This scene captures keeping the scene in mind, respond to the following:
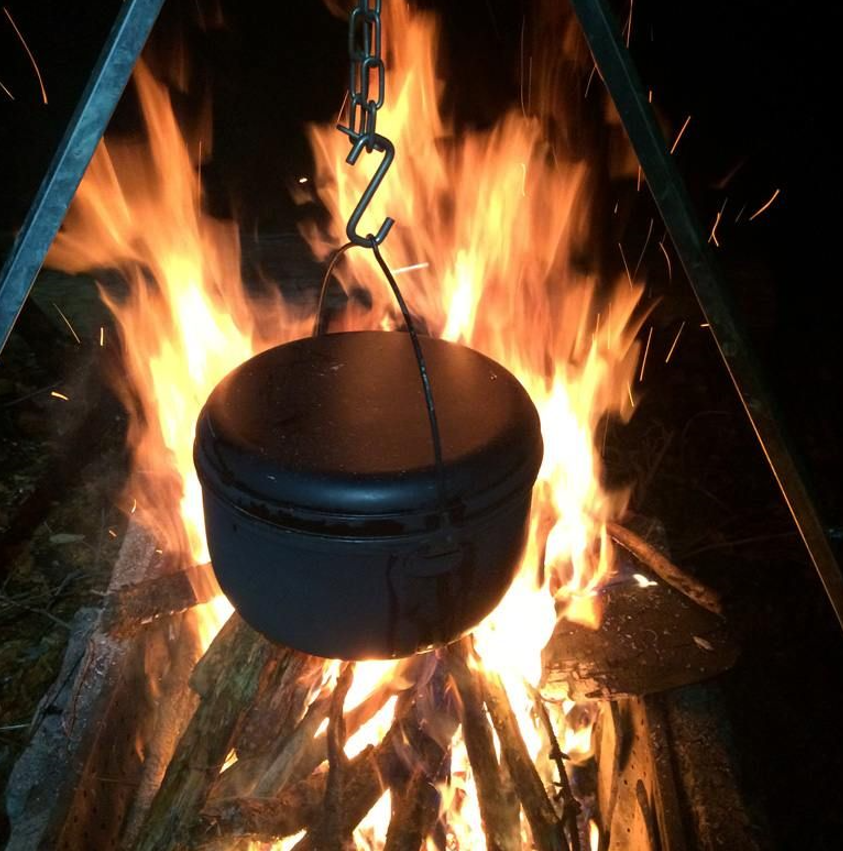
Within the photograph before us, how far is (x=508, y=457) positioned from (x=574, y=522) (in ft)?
3.70

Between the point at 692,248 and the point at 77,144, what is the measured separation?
116 centimetres

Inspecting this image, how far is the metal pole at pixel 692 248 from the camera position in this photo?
132 cm

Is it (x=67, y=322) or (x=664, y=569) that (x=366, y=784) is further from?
(x=67, y=322)

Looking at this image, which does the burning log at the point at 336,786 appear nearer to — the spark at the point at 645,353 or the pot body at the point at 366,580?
the pot body at the point at 366,580

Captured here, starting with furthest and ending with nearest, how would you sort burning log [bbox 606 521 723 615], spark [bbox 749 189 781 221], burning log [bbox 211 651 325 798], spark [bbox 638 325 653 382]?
spark [bbox 638 325 653 382]
spark [bbox 749 189 781 221]
burning log [bbox 606 521 723 615]
burning log [bbox 211 651 325 798]

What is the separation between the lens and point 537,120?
3119 mm

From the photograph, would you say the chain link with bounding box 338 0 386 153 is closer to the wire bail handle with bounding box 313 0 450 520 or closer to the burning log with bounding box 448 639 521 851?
the wire bail handle with bounding box 313 0 450 520

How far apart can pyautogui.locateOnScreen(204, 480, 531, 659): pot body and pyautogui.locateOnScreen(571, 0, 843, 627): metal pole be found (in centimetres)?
52

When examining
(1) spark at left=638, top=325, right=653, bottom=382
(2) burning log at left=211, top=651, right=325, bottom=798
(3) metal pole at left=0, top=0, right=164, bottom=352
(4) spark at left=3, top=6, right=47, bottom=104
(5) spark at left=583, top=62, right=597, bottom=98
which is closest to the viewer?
(3) metal pole at left=0, top=0, right=164, bottom=352

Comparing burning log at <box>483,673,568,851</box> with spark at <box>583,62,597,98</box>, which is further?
spark at <box>583,62,597,98</box>

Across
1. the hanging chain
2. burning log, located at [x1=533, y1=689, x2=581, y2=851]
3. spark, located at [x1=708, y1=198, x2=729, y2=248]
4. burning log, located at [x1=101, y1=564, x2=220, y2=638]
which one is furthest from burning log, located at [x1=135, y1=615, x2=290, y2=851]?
spark, located at [x1=708, y1=198, x2=729, y2=248]

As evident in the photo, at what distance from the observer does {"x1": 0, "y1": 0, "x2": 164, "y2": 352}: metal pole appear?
130 centimetres

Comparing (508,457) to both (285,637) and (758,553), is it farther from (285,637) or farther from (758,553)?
(758,553)

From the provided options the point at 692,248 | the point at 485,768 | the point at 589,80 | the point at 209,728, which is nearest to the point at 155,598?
the point at 209,728
